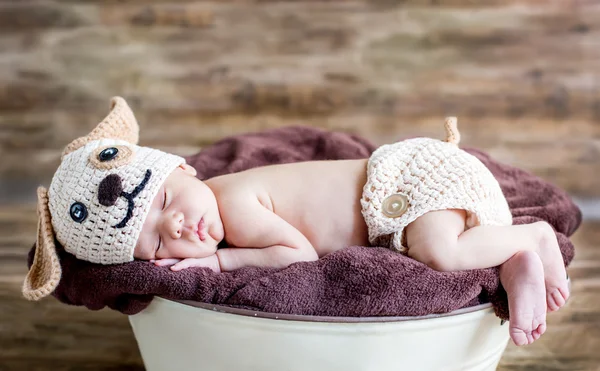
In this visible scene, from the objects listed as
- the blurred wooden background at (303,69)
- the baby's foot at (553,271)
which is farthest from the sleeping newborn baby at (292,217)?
the blurred wooden background at (303,69)

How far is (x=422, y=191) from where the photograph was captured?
100cm

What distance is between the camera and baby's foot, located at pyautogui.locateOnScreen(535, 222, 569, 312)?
0.96 meters

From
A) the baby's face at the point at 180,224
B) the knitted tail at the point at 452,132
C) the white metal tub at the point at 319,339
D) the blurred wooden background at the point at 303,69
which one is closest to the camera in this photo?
the white metal tub at the point at 319,339

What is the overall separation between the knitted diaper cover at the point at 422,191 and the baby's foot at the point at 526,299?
102 mm

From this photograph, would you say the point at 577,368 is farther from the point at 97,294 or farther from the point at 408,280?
the point at 97,294

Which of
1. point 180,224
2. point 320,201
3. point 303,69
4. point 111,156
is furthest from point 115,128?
point 303,69

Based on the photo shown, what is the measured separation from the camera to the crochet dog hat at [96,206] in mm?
946

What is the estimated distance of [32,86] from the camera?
205cm

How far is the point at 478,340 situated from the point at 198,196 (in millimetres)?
465

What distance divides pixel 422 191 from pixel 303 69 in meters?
1.12

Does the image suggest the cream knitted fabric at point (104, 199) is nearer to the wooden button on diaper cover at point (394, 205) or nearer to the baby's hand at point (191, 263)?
the baby's hand at point (191, 263)

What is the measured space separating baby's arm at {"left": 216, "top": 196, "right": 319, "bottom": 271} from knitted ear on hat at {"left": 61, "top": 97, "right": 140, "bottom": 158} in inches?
9.2

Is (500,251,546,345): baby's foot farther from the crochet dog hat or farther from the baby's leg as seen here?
the crochet dog hat

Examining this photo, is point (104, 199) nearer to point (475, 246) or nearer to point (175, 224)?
point (175, 224)
